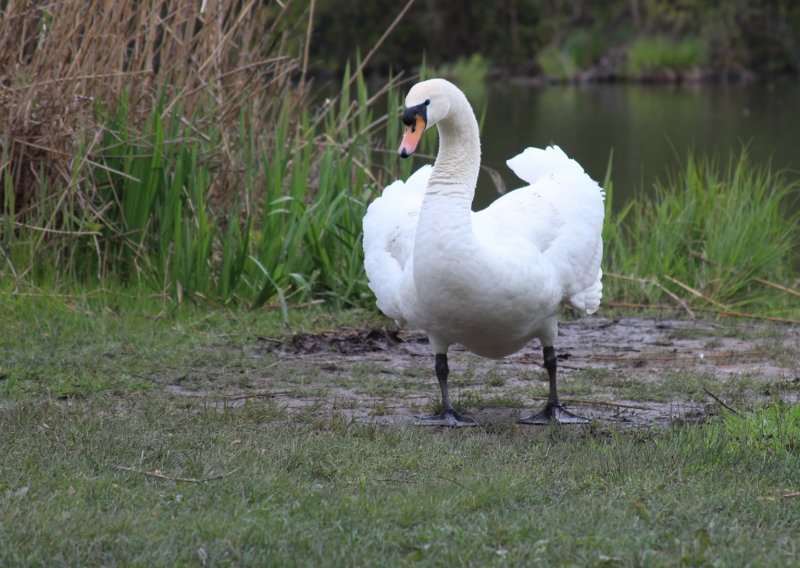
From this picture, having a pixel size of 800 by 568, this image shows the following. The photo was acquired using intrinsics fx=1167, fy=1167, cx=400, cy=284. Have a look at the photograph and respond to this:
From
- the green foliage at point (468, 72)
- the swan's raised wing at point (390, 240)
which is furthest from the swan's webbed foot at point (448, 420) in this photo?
the green foliage at point (468, 72)

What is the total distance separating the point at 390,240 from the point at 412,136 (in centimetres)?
81

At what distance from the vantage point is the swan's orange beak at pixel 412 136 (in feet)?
14.5

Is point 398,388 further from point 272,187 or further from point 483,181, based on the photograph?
point 483,181

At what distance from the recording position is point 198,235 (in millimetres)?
7098

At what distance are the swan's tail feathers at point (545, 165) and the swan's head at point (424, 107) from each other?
92 cm

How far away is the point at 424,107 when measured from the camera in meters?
4.65

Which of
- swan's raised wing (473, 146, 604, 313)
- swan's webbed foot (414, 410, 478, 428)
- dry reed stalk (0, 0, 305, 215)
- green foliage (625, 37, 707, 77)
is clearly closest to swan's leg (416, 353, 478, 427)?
swan's webbed foot (414, 410, 478, 428)

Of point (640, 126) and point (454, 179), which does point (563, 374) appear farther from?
point (640, 126)

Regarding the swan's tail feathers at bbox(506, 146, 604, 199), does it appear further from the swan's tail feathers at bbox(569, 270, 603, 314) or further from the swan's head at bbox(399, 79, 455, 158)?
the swan's head at bbox(399, 79, 455, 158)

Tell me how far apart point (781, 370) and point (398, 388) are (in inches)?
77.5

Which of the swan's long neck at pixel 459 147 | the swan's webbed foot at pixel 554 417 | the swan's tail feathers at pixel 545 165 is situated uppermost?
the swan's long neck at pixel 459 147

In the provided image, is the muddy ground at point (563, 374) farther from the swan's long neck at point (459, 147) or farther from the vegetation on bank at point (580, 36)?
the vegetation on bank at point (580, 36)

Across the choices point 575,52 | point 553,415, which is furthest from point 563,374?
point 575,52

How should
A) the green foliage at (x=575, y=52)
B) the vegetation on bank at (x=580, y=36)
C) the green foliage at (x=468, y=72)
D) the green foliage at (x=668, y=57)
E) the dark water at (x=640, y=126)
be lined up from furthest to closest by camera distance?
the green foliage at (x=575, y=52), the green foliage at (x=468, y=72), the green foliage at (x=668, y=57), the vegetation on bank at (x=580, y=36), the dark water at (x=640, y=126)
